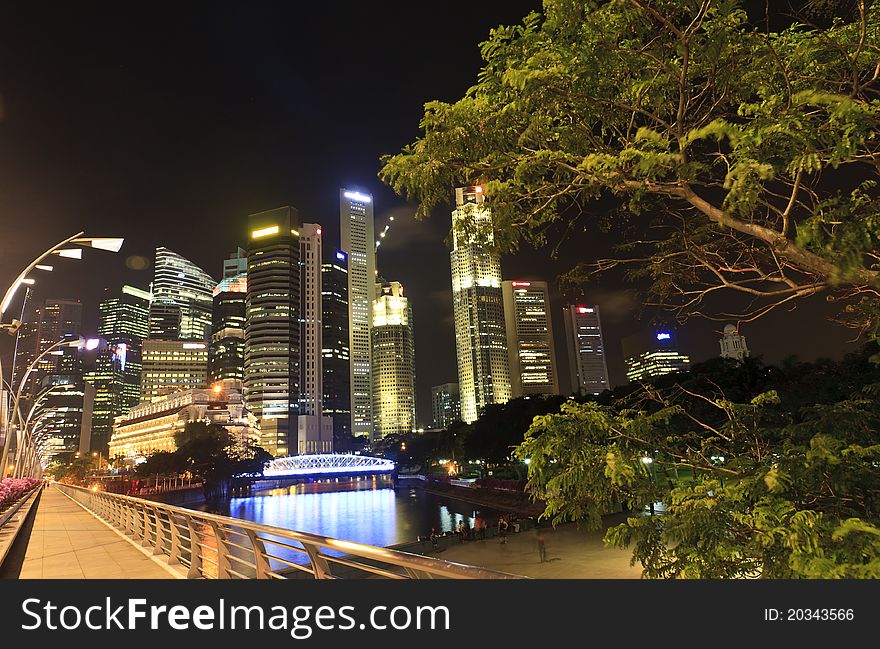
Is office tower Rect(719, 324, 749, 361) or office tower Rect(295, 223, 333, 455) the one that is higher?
office tower Rect(295, 223, 333, 455)

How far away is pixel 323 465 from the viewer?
131 metres

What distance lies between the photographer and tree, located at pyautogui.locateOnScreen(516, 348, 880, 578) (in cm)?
322

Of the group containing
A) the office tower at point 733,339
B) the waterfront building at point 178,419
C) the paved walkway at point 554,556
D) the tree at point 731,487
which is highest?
the waterfront building at point 178,419

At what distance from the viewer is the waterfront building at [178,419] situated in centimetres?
12925

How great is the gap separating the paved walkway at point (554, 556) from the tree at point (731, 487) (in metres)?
18.2

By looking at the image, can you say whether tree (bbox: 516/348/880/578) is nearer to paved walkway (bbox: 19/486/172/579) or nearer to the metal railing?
the metal railing

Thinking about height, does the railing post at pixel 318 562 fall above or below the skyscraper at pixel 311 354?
below

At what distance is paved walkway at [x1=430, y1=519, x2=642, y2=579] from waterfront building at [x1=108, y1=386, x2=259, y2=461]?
104665mm

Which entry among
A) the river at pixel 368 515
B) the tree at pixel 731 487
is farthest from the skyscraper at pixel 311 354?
the tree at pixel 731 487

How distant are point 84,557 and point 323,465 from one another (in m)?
126

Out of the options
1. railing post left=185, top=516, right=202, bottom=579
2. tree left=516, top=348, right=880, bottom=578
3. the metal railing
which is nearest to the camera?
the metal railing

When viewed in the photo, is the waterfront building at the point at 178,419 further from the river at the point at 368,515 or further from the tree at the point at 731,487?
the tree at the point at 731,487

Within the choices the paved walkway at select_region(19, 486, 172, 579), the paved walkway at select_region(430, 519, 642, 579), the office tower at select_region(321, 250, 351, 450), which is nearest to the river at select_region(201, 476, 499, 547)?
the paved walkway at select_region(430, 519, 642, 579)
